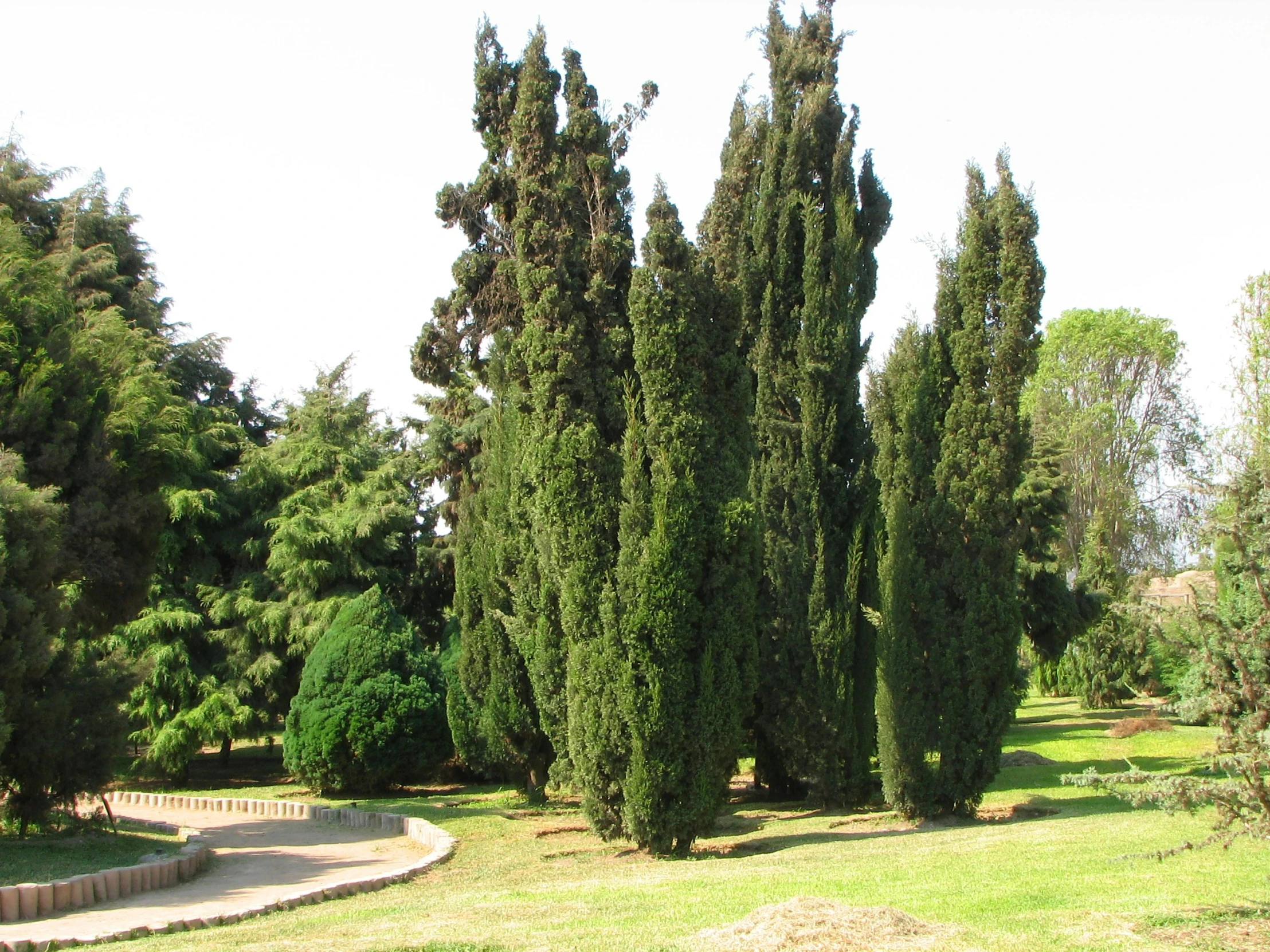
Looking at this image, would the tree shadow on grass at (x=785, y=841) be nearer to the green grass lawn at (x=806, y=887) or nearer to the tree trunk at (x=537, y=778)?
the green grass lawn at (x=806, y=887)

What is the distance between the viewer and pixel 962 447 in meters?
14.1

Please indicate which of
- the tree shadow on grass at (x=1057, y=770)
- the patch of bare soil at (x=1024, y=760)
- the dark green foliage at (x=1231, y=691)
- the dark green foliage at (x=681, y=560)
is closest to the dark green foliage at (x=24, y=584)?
the dark green foliage at (x=681, y=560)

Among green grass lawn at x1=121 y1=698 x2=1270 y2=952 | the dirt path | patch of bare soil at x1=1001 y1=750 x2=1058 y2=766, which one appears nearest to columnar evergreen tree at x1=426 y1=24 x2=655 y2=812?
green grass lawn at x1=121 y1=698 x2=1270 y2=952

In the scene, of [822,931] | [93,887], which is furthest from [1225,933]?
[93,887]

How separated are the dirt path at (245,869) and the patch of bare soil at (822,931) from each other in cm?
481

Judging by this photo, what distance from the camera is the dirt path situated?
28.2 ft

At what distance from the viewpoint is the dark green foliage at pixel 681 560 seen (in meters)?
11.2

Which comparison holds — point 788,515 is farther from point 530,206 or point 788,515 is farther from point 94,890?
point 94,890

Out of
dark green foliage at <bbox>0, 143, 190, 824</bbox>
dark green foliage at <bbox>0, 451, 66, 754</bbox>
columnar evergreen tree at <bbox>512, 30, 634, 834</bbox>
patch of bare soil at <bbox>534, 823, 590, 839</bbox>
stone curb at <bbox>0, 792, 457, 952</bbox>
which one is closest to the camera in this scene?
stone curb at <bbox>0, 792, 457, 952</bbox>

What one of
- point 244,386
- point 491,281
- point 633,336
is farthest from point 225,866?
point 244,386

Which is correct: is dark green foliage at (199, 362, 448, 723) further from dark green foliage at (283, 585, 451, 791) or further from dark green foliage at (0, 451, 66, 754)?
dark green foliage at (0, 451, 66, 754)

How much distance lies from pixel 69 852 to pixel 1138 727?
21.0 meters

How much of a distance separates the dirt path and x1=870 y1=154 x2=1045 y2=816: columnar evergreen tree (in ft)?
21.1

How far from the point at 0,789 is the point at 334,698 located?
22.1ft
